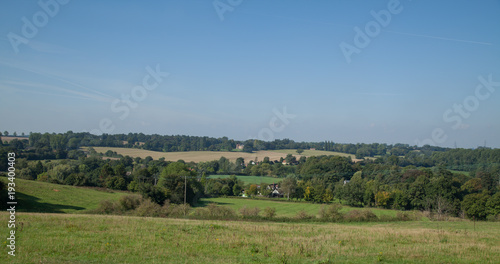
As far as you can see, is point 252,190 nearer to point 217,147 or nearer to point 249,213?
point 249,213

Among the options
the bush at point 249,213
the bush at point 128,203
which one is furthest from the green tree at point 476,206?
the bush at point 128,203

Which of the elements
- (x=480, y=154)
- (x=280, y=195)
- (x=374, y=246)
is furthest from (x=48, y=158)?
(x=480, y=154)

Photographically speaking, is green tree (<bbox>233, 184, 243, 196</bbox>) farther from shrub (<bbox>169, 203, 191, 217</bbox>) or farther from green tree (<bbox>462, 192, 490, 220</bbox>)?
green tree (<bbox>462, 192, 490, 220</bbox>)

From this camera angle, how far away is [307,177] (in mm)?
91688

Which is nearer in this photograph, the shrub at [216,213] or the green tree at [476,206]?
the shrub at [216,213]

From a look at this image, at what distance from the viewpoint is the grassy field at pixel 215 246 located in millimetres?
12914

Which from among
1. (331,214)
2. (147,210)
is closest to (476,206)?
(331,214)

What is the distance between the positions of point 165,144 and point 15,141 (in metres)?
55.1

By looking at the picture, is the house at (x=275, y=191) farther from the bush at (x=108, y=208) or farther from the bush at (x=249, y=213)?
the bush at (x=108, y=208)

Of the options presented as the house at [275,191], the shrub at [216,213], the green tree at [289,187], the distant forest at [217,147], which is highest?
the distant forest at [217,147]

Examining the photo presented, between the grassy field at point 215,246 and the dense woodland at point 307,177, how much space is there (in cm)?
3128

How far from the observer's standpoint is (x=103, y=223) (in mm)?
20500

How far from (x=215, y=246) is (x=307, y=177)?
78.6 m

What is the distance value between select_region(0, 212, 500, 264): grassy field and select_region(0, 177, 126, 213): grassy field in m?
20.7
